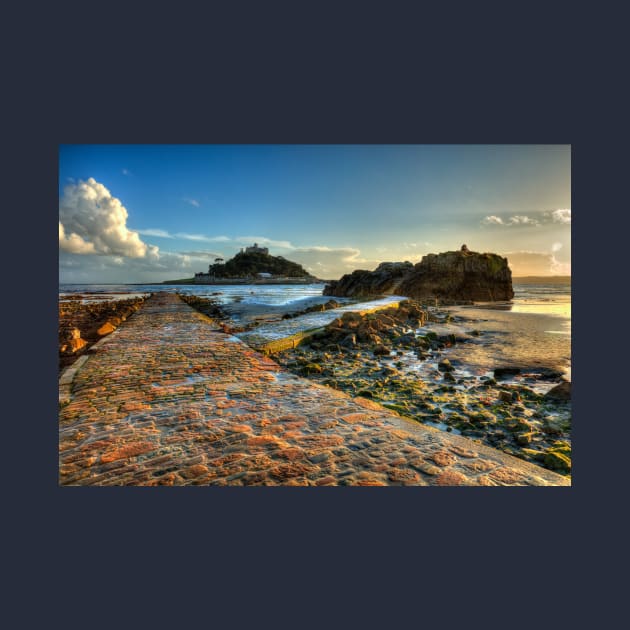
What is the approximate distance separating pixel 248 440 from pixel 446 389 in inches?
162

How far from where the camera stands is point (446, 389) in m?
6.06

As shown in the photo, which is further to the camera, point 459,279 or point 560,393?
point 459,279

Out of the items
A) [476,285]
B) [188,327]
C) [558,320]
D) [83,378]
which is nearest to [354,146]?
[83,378]

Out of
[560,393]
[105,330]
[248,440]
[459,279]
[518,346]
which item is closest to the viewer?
[248,440]

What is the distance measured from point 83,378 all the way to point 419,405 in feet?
18.7

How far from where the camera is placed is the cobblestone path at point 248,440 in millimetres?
2840

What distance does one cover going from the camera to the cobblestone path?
2840 mm

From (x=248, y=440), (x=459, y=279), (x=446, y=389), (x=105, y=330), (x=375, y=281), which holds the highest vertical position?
(x=375, y=281)

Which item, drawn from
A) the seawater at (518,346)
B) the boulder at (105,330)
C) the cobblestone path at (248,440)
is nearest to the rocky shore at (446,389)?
the seawater at (518,346)

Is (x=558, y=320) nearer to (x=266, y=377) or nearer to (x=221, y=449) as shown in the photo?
(x=266, y=377)

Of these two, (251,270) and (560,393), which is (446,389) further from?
(251,270)

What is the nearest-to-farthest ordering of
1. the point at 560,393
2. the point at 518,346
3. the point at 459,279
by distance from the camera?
1. the point at 560,393
2. the point at 518,346
3. the point at 459,279

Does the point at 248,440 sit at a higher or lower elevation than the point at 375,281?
lower

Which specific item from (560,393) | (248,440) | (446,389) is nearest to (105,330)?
(248,440)
